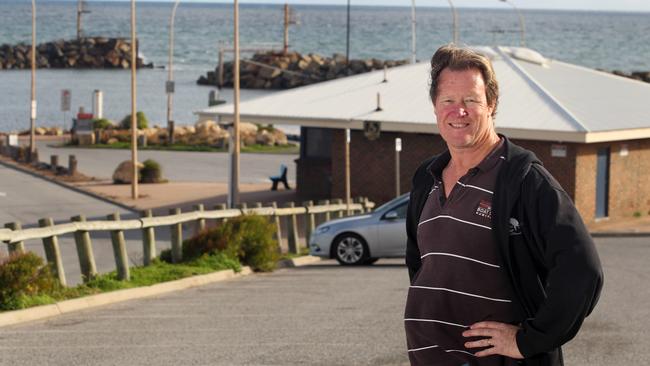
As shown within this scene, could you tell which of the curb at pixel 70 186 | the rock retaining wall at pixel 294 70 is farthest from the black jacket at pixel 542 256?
the rock retaining wall at pixel 294 70

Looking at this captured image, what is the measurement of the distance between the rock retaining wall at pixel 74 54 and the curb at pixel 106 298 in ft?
441

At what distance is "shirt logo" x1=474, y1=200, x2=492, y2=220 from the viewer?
4.56 metres

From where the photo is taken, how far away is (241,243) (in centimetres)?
1927

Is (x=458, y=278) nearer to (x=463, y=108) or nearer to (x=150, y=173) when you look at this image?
(x=463, y=108)

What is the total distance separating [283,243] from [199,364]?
16.0 metres

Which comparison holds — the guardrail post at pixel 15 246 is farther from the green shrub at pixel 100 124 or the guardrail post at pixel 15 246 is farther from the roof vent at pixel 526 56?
the green shrub at pixel 100 124

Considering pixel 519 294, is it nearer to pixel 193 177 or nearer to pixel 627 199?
pixel 627 199

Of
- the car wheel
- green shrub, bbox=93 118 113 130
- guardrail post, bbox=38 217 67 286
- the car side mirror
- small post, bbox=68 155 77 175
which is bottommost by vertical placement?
the car wheel

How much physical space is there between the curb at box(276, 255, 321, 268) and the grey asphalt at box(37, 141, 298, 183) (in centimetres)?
1805

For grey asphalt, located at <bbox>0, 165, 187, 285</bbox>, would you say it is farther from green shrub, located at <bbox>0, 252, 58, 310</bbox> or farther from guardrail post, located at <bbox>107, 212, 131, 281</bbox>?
green shrub, located at <bbox>0, 252, 58, 310</bbox>

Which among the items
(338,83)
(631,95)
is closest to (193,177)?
(338,83)

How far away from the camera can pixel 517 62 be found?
37938mm

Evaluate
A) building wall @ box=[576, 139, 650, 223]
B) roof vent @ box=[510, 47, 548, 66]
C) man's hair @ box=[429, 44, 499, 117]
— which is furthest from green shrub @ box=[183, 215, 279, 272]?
roof vent @ box=[510, 47, 548, 66]

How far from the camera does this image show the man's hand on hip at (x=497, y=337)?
4500mm
